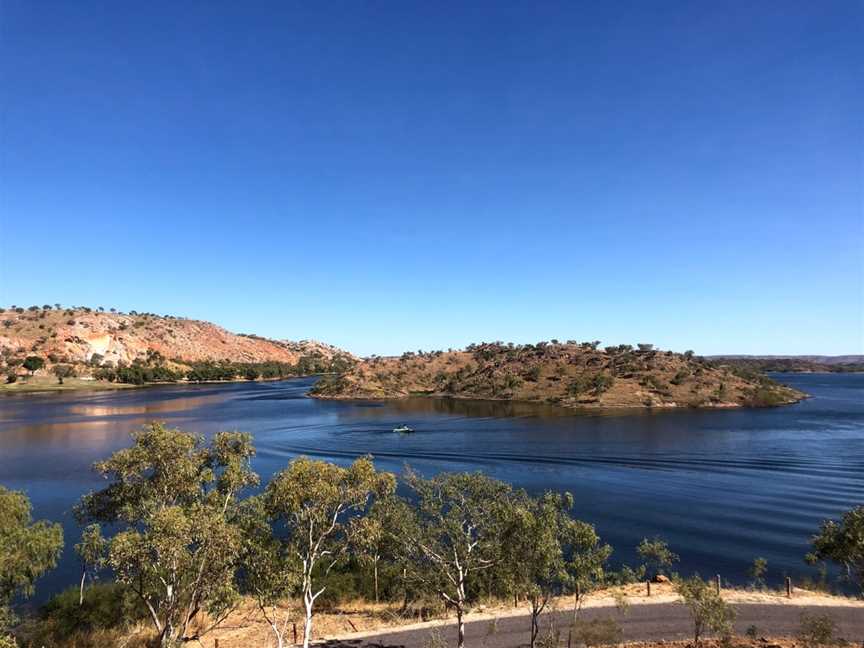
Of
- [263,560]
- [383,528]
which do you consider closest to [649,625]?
[383,528]

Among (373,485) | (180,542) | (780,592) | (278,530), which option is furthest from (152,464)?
(780,592)

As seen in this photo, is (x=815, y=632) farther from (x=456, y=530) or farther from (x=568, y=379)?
(x=568, y=379)

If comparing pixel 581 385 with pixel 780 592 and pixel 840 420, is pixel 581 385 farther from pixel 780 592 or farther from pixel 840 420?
pixel 780 592

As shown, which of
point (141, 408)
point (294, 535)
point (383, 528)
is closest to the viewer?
point (294, 535)

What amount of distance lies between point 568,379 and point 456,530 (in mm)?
134174

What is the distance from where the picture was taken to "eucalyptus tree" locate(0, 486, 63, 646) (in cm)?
2480

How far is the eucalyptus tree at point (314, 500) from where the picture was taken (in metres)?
Answer: 18.5

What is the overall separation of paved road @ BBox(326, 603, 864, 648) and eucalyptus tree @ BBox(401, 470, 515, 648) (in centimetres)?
526

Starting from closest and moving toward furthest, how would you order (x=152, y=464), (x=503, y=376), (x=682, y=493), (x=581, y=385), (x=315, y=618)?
(x=152, y=464) < (x=315, y=618) < (x=682, y=493) < (x=581, y=385) < (x=503, y=376)

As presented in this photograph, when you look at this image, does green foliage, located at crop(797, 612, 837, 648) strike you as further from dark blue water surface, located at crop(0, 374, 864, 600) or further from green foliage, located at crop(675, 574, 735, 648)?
dark blue water surface, located at crop(0, 374, 864, 600)

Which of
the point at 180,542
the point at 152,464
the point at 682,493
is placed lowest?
the point at 682,493

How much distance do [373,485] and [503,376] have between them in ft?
472

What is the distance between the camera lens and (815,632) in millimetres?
22125

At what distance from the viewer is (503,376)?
161750 millimetres
